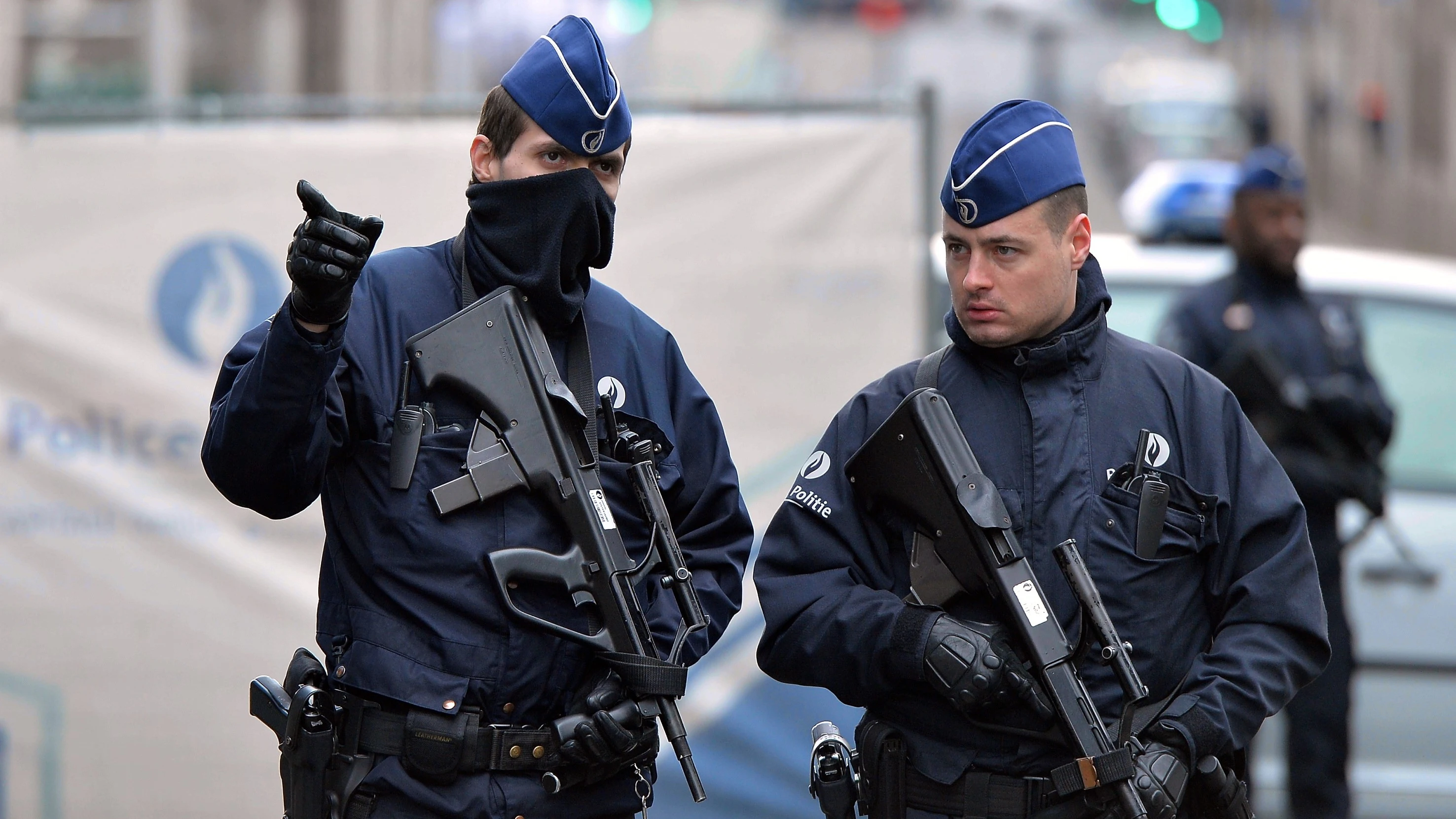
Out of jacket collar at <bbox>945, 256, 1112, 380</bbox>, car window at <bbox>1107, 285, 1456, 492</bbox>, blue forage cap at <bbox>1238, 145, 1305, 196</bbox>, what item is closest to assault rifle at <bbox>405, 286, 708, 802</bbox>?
jacket collar at <bbox>945, 256, 1112, 380</bbox>

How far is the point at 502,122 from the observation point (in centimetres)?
278

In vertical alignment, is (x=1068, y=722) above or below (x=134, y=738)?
above

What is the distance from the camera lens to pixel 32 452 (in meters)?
4.59

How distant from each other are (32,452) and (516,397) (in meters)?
2.50

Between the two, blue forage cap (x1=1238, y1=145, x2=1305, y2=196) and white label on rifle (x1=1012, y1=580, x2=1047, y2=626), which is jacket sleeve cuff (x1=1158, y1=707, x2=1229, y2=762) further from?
blue forage cap (x1=1238, y1=145, x2=1305, y2=196)

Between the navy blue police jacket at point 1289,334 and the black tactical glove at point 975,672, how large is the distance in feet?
8.12

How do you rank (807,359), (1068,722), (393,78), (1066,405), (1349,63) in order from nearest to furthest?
(1068,722)
(1066,405)
(807,359)
(393,78)
(1349,63)

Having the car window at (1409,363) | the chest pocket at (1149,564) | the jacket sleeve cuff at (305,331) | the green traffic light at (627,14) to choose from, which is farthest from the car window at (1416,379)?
the green traffic light at (627,14)

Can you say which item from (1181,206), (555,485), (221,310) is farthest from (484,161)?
(1181,206)

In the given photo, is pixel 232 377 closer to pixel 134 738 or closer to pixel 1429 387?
pixel 134 738

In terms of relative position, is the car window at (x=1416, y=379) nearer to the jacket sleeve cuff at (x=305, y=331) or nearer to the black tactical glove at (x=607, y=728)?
the black tactical glove at (x=607, y=728)

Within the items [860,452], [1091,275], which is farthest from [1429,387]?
[860,452]

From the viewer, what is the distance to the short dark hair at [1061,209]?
281 cm

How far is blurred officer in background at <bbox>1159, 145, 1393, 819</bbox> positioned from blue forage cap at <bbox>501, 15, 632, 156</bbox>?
270cm
